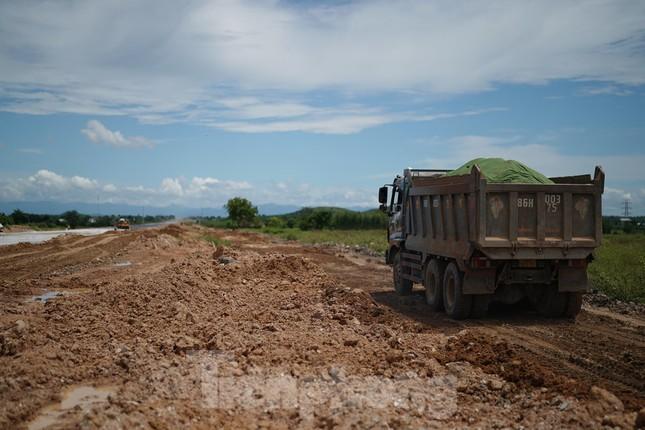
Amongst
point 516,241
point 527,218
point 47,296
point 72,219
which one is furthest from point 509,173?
point 72,219

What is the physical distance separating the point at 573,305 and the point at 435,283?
8.89 feet

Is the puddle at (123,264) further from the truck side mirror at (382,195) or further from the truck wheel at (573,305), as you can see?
the truck wheel at (573,305)

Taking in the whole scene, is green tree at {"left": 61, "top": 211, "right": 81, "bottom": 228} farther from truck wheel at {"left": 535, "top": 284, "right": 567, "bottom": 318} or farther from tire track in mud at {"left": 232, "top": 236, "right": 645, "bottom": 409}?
truck wheel at {"left": 535, "top": 284, "right": 567, "bottom": 318}

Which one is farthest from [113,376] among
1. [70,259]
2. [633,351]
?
[70,259]

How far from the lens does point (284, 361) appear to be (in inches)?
325

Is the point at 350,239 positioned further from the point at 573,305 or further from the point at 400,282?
the point at 573,305

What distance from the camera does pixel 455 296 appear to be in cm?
1234

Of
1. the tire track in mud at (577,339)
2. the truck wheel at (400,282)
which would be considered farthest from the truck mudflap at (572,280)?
the truck wheel at (400,282)

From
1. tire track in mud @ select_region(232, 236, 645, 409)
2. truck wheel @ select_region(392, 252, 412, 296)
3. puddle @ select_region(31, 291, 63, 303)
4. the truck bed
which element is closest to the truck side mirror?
truck wheel @ select_region(392, 252, 412, 296)

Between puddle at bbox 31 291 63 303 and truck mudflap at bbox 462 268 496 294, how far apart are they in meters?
9.38

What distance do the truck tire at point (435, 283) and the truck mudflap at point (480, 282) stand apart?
1504 millimetres

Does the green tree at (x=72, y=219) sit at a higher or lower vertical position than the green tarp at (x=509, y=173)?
lower

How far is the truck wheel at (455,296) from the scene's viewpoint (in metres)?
12.2

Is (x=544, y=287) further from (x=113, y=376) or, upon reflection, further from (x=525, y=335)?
(x=113, y=376)
